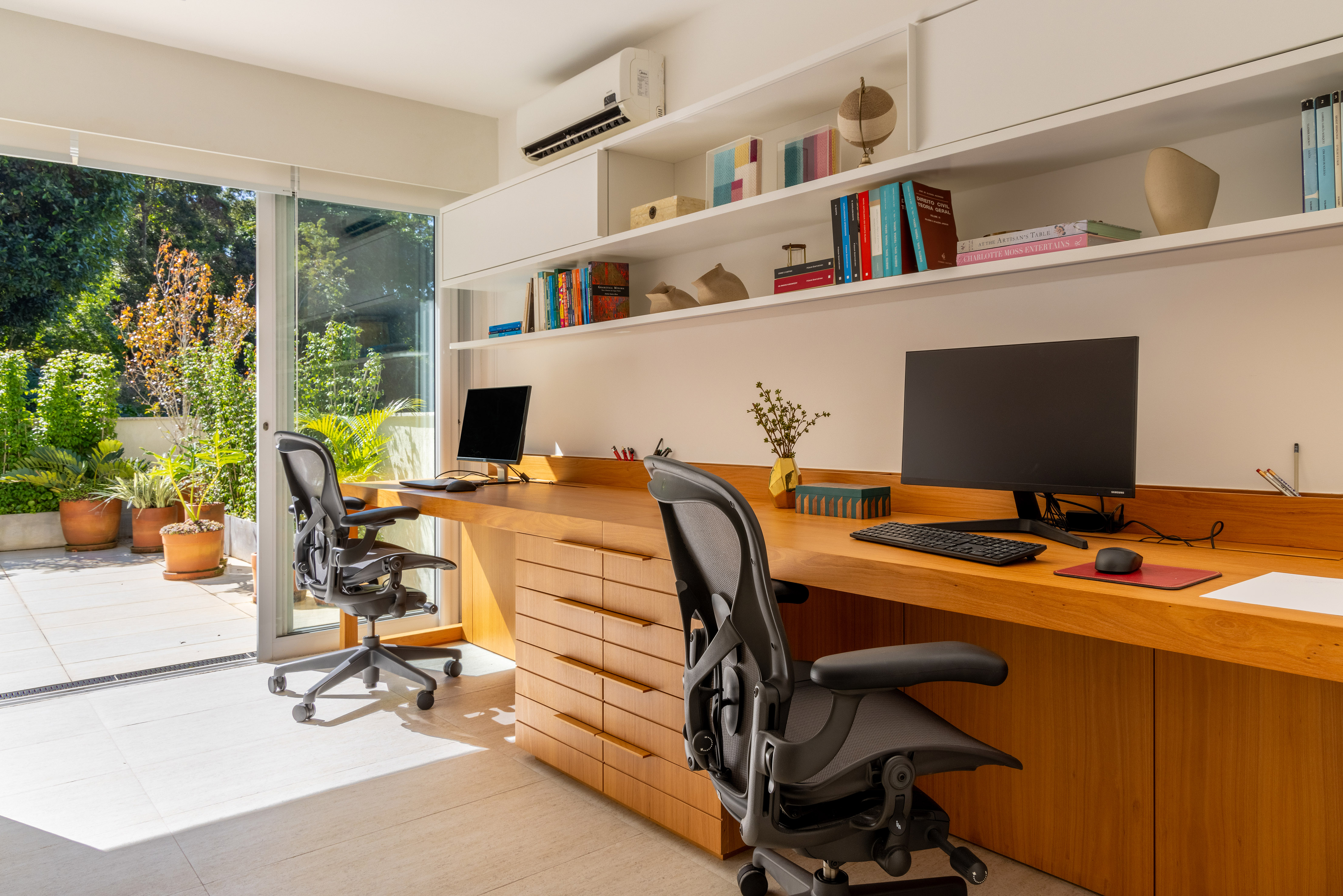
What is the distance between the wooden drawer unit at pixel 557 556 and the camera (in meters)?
2.47

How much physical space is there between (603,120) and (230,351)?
520 cm

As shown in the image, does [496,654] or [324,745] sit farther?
[496,654]

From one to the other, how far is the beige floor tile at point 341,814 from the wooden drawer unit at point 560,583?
0.59 metres

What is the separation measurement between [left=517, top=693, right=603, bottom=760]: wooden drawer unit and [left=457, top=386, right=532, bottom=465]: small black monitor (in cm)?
123

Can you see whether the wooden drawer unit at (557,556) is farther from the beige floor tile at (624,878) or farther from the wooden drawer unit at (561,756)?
the beige floor tile at (624,878)

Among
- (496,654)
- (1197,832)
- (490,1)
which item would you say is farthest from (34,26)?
(1197,832)

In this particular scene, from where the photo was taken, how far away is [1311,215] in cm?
154

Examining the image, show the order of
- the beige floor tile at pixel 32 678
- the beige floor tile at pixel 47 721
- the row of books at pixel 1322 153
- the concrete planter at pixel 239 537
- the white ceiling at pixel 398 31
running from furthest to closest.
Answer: the concrete planter at pixel 239 537, the beige floor tile at pixel 32 678, the white ceiling at pixel 398 31, the beige floor tile at pixel 47 721, the row of books at pixel 1322 153

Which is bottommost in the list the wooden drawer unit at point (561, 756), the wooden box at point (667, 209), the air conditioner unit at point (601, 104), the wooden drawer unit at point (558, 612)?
the wooden drawer unit at point (561, 756)

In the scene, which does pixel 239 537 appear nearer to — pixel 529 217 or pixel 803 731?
pixel 529 217

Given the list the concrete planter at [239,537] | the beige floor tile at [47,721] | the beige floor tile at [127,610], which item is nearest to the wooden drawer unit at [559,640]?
the beige floor tile at [47,721]

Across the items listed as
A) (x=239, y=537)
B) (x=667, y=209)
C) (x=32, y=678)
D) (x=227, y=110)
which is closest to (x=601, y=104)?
(x=667, y=209)

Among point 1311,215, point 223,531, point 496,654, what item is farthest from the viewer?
point 223,531

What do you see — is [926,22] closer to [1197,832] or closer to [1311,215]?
[1311,215]
